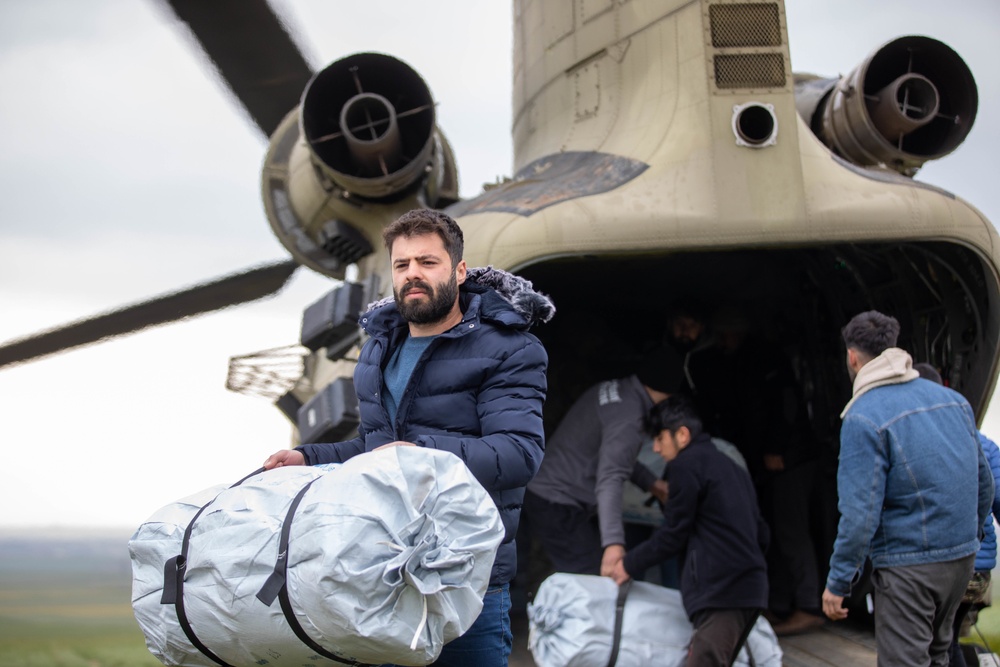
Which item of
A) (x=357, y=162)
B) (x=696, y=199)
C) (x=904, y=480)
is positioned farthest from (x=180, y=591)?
(x=357, y=162)

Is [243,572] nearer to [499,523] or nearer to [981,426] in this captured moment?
[499,523]

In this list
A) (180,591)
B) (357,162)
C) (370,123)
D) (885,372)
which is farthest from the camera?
(357,162)

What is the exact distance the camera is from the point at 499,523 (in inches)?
72.8

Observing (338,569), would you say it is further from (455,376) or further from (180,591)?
(455,376)

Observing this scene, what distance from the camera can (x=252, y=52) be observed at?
6969 millimetres

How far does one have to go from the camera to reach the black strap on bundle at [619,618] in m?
4.05

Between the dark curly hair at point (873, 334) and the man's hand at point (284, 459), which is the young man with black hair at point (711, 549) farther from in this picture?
the man's hand at point (284, 459)

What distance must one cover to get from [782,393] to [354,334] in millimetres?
2508

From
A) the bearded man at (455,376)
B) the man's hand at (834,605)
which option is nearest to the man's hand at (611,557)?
the man's hand at (834,605)

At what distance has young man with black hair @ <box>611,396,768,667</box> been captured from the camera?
391 cm

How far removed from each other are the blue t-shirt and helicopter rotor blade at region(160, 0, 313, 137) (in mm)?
4849

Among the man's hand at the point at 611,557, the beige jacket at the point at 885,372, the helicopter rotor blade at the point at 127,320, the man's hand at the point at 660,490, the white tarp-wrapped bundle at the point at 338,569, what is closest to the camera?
the white tarp-wrapped bundle at the point at 338,569

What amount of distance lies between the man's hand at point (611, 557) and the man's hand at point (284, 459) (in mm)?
2431

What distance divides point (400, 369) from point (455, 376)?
17cm
